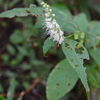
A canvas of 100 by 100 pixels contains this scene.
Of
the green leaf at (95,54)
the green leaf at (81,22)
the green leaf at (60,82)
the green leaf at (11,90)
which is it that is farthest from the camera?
the green leaf at (11,90)

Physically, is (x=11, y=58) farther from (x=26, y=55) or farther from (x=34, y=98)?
(x=34, y=98)

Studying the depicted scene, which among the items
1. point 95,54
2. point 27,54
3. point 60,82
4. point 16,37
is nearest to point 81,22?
point 95,54

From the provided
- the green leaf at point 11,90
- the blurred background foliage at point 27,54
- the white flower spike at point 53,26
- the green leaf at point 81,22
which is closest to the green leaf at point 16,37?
the blurred background foliage at point 27,54

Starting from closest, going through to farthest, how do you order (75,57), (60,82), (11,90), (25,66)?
(75,57) → (60,82) → (11,90) → (25,66)

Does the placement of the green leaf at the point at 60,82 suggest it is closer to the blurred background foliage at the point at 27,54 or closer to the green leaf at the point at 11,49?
the blurred background foliage at the point at 27,54

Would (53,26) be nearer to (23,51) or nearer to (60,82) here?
(60,82)

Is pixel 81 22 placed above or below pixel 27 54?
above
